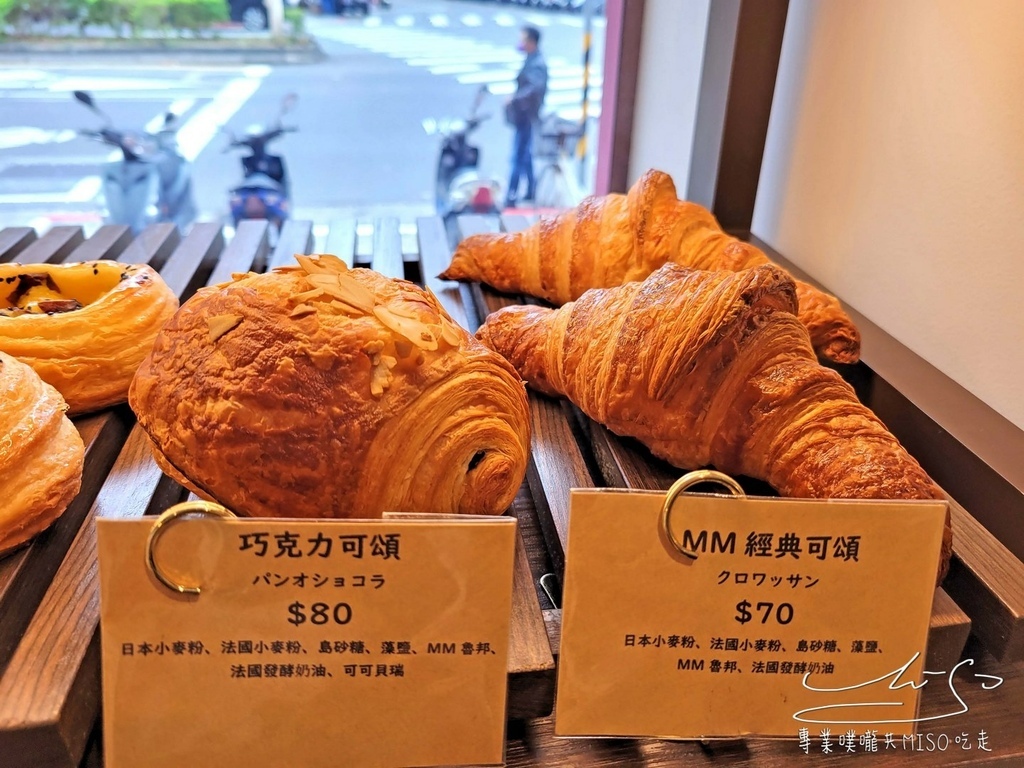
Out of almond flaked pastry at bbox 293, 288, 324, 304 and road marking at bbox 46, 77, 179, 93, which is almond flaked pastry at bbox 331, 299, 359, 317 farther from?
road marking at bbox 46, 77, 179, 93

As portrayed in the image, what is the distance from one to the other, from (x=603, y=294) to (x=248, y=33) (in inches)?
66.9

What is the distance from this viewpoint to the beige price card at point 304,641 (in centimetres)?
58

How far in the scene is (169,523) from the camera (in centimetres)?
56

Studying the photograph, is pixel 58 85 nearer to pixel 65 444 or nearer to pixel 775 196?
pixel 65 444

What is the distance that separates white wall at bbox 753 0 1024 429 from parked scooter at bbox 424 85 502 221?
1097 mm

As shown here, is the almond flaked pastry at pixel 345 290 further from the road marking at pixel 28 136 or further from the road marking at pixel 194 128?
the road marking at pixel 28 136

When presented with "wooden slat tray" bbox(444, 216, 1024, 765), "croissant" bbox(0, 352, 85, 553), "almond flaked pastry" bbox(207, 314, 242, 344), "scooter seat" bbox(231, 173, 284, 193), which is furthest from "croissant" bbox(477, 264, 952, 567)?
"scooter seat" bbox(231, 173, 284, 193)

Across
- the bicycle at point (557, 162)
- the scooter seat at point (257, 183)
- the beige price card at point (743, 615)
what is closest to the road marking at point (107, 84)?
the scooter seat at point (257, 183)

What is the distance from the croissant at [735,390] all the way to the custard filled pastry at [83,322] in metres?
0.72

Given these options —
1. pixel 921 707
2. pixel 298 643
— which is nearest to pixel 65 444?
pixel 298 643

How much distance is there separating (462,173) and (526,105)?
30 centimetres

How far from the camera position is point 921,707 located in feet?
2.67

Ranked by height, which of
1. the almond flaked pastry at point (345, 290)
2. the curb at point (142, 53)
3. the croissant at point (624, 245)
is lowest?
the croissant at point (624, 245)

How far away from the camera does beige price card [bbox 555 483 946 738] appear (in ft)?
2.03
